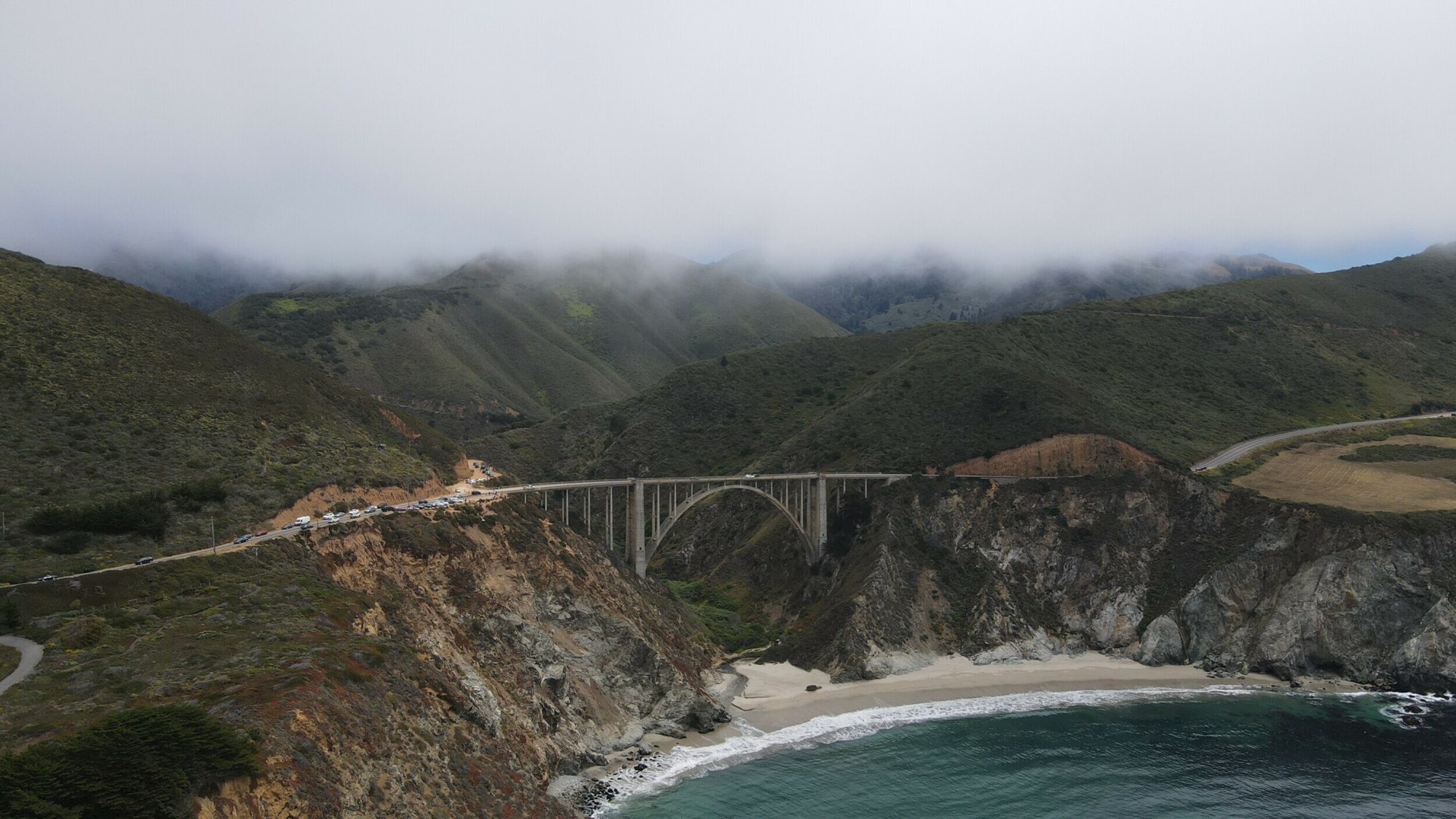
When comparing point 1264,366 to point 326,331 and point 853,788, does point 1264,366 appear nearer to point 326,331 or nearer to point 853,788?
point 853,788

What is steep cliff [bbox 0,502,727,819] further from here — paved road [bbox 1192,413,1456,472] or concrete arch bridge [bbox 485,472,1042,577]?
paved road [bbox 1192,413,1456,472]

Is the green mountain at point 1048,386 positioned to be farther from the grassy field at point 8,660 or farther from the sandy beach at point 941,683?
the grassy field at point 8,660

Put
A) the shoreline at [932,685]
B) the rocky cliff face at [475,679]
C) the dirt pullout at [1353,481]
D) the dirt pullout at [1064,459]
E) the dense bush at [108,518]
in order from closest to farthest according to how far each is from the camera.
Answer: the rocky cliff face at [475,679] < the dense bush at [108,518] < the shoreline at [932,685] < the dirt pullout at [1353,481] < the dirt pullout at [1064,459]

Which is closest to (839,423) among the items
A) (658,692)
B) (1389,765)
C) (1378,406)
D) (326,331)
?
(658,692)

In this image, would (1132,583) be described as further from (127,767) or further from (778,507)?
(127,767)

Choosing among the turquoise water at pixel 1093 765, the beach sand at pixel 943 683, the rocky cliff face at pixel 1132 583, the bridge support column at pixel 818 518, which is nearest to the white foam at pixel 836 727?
the turquoise water at pixel 1093 765

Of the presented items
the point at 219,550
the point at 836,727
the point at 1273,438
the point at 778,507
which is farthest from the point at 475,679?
the point at 1273,438

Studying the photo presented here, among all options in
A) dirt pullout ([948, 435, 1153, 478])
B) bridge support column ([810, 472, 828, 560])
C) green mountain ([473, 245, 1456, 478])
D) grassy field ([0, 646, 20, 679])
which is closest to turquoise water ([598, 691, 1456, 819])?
bridge support column ([810, 472, 828, 560])
